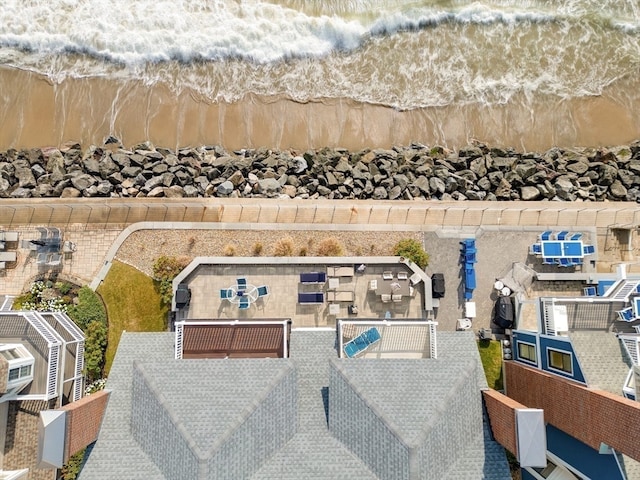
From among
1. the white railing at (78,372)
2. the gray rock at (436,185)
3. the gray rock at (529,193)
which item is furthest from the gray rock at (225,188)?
the gray rock at (529,193)

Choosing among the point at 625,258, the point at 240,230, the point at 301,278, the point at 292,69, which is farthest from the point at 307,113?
the point at 625,258

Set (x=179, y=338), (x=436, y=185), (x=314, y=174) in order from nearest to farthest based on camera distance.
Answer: (x=179, y=338) < (x=436, y=185) < (x=314, y=174)

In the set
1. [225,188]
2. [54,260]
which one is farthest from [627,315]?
[54,260]

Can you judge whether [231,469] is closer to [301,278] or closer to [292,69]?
[301,278]

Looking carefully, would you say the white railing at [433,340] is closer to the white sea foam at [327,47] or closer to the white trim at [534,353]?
the white trim at [534,353]

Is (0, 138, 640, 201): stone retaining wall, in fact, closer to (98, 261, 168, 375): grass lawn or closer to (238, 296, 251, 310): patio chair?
(98, 261, 168, 375): grass lawn

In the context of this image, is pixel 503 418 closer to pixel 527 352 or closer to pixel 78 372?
pixel 527 352

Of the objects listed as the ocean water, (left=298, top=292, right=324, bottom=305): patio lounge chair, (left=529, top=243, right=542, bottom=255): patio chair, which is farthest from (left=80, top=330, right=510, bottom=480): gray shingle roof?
the ocean water
